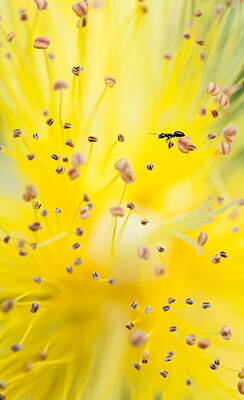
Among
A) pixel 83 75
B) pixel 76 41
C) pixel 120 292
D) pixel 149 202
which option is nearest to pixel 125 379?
pixel 120 292

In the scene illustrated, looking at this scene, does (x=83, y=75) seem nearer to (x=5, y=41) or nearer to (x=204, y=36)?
(x=5, y=41)

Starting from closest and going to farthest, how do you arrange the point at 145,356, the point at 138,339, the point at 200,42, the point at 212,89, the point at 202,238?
the point at 138,339
the point at 145,356
the point at 202,238
the point at 212,89
the point at 200,42

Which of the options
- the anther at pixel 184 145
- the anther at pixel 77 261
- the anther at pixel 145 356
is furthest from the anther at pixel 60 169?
the anther at pixel 145 356

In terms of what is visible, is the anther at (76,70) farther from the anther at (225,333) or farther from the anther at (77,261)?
the anther at (225,333)

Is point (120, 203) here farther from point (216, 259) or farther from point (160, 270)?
point (216, 259)

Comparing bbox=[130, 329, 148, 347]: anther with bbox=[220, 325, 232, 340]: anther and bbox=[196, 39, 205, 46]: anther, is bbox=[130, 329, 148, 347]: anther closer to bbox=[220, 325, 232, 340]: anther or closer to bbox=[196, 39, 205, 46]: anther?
bbox=[220, 325, 232, 340]: anther

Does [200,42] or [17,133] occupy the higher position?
[200,42]

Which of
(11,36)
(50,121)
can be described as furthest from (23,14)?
(50,121)

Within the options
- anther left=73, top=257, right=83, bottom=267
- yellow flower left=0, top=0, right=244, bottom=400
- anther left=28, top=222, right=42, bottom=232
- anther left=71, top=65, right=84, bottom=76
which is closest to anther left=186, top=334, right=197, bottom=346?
yellow flower left=0, top=0, right=244, bottom=400
